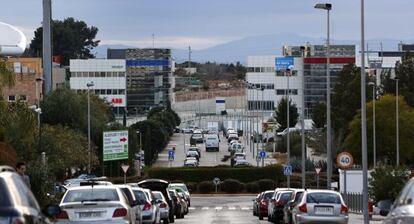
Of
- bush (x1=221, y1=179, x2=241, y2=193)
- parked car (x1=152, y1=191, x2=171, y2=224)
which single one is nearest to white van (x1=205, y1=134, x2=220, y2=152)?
bush (x1=221, y1=179, x2=241, y2=193)

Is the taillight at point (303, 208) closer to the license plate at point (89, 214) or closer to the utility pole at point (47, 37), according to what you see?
the license plate at point (89, 214)

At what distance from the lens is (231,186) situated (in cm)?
9794

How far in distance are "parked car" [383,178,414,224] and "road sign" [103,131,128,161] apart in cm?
7431

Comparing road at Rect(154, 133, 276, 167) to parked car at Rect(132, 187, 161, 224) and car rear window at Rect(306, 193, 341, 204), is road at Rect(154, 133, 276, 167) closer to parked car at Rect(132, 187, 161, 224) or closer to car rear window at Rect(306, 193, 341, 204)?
parked car at Rect(132, 187, 161, 224)

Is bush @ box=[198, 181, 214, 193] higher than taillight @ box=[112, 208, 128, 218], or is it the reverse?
taillight @ box=[112, 208, 128, 218]

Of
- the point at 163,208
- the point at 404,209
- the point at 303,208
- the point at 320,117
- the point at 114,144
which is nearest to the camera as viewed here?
the point at 404,209

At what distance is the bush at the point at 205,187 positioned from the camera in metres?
97.4

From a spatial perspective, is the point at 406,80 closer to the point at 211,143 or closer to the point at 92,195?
the point at 211,143

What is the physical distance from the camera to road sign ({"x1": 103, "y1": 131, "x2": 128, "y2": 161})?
9238 cm

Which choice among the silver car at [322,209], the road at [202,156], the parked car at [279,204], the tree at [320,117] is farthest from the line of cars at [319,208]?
the tree at [320,117]

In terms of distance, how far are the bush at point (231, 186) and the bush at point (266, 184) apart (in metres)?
1.88

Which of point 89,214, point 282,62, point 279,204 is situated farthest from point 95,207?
point 282,62

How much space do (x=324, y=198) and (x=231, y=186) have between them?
63355mm

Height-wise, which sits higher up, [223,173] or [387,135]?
[387,135]
